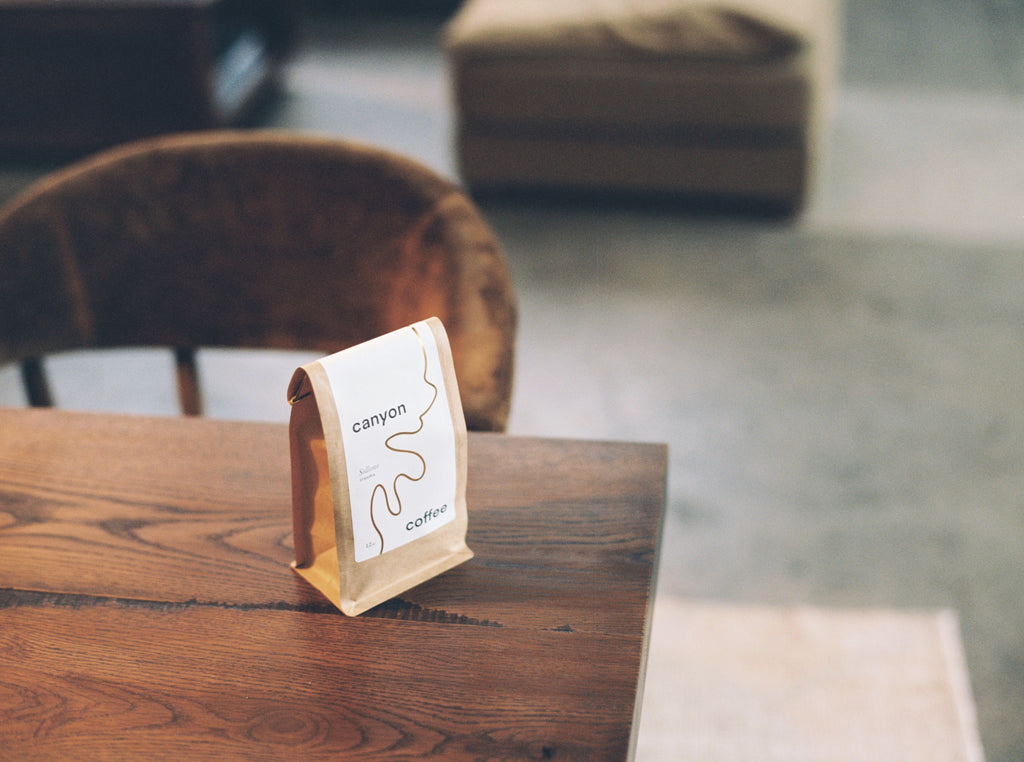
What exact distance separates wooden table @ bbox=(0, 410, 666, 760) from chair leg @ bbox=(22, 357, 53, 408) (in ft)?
0.87

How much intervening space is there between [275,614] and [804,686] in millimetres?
899

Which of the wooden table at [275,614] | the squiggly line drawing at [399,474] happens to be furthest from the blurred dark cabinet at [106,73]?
the squiggly line drawing at [399,474]

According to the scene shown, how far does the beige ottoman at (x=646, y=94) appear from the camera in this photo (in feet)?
7.40

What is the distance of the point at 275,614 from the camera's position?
59cm

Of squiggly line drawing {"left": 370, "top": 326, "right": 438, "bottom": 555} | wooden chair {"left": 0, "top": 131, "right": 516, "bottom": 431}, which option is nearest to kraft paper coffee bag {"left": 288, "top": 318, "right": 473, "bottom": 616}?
squiggly line drawing {"left": 370, "top": 326, "right": 438, "bottom": 555}

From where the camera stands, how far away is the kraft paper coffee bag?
0.55 metres

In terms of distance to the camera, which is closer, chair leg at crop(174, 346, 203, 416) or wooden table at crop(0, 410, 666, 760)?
wooden table at crop(0, 410, 666, 760)

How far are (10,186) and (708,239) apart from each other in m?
1.84

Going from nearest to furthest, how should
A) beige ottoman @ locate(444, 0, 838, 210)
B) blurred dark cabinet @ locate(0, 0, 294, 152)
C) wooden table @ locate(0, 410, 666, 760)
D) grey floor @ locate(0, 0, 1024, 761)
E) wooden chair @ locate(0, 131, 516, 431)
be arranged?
wooden table @ locate(0, 410, 666, 760) < wooden chair @ locate(0, 131, 516, 431) < grey floor @ locate(0, 0, 1024, 761) < beige ottoman @ locate(444, 0, 838, 210) < blurred dark cabinet @ locate(0, 0, 294, 152)

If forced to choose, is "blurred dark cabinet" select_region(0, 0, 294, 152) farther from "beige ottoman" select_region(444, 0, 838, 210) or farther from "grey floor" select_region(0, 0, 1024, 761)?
"beige ottoman" select_region(444, 0, 838, 210)

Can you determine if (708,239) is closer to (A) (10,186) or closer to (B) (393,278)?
(B) (393,278)

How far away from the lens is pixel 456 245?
0.94 m

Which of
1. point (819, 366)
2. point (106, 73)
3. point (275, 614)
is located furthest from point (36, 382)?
point (106, 73)

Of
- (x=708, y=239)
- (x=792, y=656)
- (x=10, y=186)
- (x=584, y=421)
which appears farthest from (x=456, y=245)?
(x=10, y=186)
